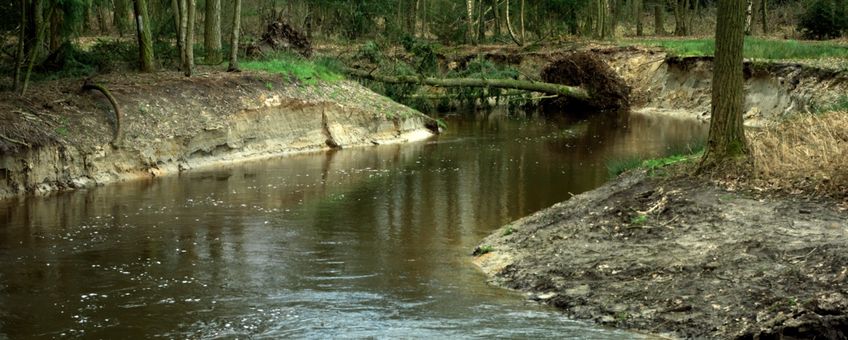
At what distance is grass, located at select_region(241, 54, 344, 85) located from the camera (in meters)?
26.8

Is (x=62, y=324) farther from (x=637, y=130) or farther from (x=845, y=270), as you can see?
(x=637, y=130)

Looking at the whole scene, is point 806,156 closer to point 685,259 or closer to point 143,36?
point 685,259

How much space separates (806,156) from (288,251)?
6941 millimetres

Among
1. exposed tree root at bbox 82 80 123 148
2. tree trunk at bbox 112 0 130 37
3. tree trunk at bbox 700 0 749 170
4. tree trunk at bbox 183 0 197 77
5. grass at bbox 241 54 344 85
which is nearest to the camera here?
tree trunk at bbox 700 0 749 170

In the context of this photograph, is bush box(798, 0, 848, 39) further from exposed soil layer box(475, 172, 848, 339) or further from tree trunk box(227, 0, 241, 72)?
exposed soil layer box(475, 172, 848, 339)

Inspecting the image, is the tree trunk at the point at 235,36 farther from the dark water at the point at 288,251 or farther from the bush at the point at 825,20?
the bush at the point at 825,20

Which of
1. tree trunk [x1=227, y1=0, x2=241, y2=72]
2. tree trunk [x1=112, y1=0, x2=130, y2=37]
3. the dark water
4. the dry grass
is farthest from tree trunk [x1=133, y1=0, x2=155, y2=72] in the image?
the dry grass

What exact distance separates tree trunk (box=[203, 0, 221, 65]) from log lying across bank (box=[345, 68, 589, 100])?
5158mm

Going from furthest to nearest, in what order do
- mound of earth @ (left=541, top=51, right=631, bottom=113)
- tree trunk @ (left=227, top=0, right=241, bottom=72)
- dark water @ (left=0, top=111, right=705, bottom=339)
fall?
mound of earth @ (left=541, top=51, right=631, bottom=113) < tree trunk @ (left=227, top=0, right=241, bottom=72) < dark water @ (left=0, top=111, right=705, bottom=339)

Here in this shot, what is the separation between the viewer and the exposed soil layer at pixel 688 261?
8.84 m

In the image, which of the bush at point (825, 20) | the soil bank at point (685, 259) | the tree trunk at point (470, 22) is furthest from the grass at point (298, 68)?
the bush at point (825, 20)

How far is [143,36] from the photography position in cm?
2339

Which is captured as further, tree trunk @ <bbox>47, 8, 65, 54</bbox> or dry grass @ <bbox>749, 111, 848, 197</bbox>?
tree trunk @ <bbox>47, 8, 65, 54</bbox>

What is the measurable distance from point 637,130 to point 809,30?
18.3m
